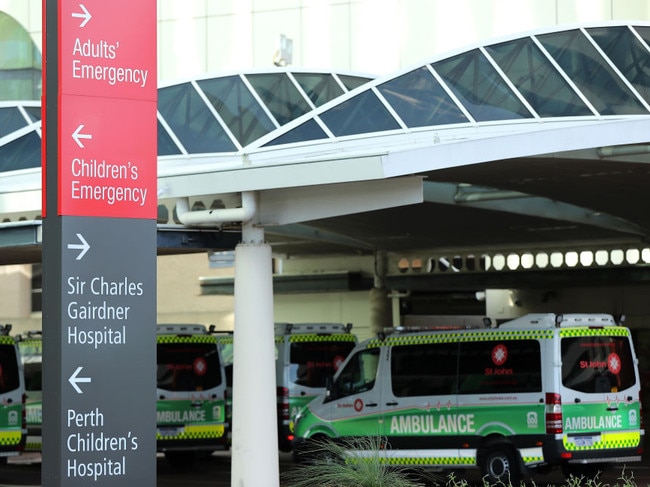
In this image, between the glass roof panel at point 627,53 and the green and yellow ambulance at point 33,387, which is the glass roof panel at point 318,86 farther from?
the green and yellow ambulance at point 33,387

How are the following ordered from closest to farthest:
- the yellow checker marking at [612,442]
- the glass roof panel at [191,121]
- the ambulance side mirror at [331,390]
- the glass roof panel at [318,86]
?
the yellow checker marking at [612,442], the glass roof panel at [191,121], the ambulance side mirror at [331,390], the glass roof panel at [318,86]

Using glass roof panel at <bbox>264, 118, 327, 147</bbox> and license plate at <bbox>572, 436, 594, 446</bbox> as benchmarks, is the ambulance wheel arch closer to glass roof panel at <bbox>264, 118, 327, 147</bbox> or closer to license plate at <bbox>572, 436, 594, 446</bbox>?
license plate at <bbox>572, 436, 594, 446</bbox>

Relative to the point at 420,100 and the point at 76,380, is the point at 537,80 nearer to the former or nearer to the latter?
the point at 420,100

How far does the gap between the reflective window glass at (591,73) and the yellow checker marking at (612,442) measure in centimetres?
458

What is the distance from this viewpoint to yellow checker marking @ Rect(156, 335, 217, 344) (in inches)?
920

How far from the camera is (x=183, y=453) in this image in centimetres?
2428

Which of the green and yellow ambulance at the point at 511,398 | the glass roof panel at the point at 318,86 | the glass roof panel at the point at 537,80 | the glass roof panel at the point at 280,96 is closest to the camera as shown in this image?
the green and yellow ambulance at the point at 511,398

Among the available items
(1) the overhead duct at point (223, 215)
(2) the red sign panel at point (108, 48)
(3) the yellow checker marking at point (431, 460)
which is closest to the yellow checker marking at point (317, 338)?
(3) the yellow checker marking at point (431, 460)

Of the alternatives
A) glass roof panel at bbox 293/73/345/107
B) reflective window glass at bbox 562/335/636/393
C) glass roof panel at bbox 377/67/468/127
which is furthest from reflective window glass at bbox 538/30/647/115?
glass roof panel at bbox 293/73/345/107

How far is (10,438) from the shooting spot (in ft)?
74.2

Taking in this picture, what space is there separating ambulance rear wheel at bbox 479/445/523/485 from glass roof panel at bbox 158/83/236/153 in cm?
624

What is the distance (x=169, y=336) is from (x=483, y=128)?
7.41 m

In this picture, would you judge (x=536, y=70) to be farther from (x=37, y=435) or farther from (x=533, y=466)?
(x=37, y=435)

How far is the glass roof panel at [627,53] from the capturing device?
1977 centimetres
